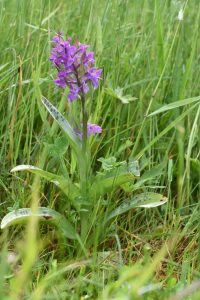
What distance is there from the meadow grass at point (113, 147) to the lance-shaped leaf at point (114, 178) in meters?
0.04

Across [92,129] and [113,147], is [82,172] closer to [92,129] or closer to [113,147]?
[92,129]

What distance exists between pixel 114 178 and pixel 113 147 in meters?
0.30

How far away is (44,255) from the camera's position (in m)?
1.77

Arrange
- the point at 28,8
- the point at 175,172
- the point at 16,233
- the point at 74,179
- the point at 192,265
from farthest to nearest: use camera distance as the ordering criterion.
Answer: the point at 28,8 → the point at 175,172 → the point at 74,179 → the point at 16,233 → the point at 192,265

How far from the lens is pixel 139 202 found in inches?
74.5

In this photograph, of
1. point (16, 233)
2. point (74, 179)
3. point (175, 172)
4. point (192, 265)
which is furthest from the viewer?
point (175, 172)

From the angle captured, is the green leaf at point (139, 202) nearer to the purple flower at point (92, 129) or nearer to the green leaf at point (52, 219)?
the green leaf at point (52, 219)

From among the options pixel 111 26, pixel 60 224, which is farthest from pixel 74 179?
pixel 111 26

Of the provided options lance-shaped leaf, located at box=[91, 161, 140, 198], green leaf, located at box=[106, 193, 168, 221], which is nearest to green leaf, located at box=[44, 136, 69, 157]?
lance-shaped leaf, located at box=[91, 161, 140, 198]

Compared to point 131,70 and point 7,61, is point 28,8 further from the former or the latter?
point 131,70

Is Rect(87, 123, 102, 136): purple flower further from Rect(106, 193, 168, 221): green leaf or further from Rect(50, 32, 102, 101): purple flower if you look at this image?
Rect(106, 193, 168, 221): green leaf

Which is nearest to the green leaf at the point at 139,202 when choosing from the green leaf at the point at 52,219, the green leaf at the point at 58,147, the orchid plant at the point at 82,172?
the orchid plant at the point at 82,172

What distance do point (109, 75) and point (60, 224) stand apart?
63 cm

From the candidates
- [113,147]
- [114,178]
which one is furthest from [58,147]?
[113,147]
